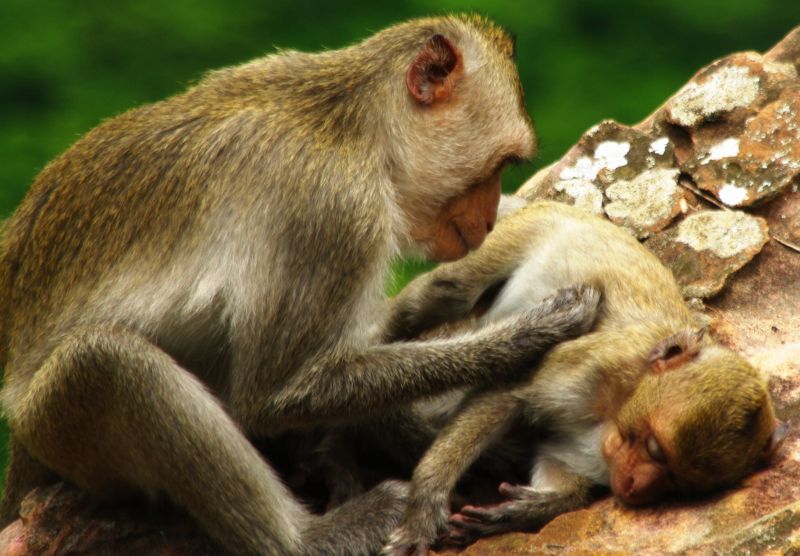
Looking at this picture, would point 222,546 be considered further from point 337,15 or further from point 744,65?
point 337,15

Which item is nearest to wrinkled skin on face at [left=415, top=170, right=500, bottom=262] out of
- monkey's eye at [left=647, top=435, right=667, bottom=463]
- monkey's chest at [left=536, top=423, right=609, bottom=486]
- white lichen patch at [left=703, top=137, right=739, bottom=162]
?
monkey's chest at [left=536, top=423, right=609, bottom=486]

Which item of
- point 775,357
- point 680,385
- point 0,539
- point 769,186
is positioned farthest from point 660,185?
point 0,539

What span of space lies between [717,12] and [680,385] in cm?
553

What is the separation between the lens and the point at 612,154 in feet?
22.7

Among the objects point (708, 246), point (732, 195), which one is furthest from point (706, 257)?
point (732, 195)

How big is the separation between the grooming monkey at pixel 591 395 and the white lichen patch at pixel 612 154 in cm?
75

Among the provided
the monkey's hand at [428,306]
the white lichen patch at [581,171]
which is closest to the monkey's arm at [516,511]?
the monkey's hand at [428,306]

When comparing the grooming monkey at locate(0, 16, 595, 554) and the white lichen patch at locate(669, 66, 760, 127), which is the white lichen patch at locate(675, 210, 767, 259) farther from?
the grooming monkey at locate(0, 16, 595, 554)

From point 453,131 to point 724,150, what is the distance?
1753mm

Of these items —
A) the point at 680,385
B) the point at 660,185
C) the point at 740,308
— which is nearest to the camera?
the point at 680,385

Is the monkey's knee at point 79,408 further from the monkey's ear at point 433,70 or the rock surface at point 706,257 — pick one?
the monkey's ear at point 433,70

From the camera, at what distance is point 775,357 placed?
5590mm

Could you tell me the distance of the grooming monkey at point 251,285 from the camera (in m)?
5.01

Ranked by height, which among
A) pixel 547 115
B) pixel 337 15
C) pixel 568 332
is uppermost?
pixel 337 15
